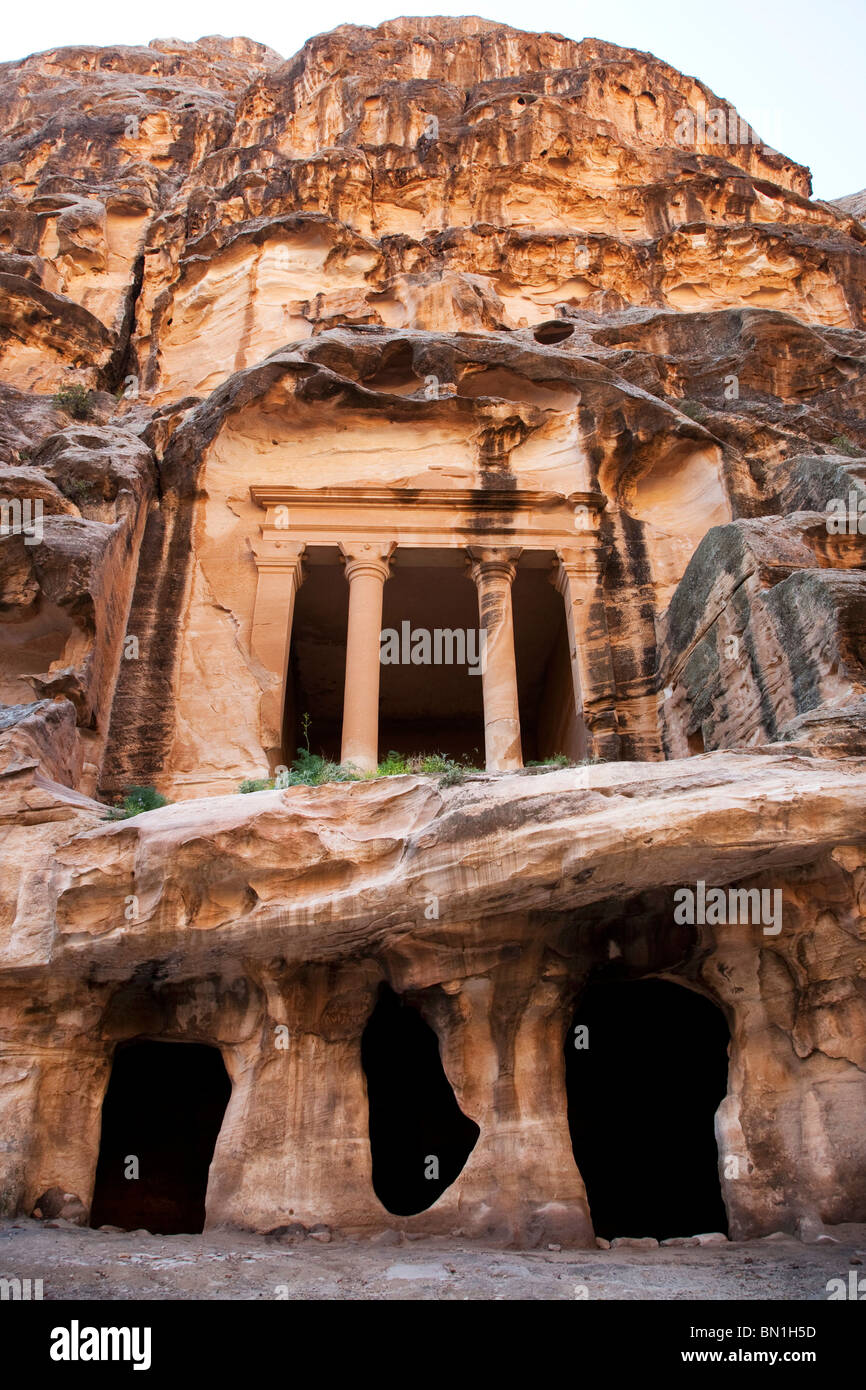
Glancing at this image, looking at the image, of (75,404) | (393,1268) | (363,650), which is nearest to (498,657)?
(363,650)

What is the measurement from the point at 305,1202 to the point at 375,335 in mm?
13674

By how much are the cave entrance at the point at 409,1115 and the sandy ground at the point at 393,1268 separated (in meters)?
4.73

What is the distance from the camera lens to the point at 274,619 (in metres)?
14.3

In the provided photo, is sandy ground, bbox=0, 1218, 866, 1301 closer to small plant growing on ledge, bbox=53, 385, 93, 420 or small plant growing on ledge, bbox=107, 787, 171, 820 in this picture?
small plant growing on ledge, bbox=107, 787, 171, 820

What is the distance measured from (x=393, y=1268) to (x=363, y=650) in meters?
9.23

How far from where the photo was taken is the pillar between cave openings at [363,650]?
13.5 m

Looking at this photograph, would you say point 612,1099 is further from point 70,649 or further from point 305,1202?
point 70,649

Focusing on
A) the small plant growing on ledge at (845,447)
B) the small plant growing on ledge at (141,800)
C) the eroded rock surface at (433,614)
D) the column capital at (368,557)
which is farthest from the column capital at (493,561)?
the small plant growing on ledge at (141,800)

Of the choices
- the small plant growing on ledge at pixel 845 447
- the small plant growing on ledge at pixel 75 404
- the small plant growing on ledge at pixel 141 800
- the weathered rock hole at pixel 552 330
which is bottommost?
the small plant growing on ledge at pixel 141 800

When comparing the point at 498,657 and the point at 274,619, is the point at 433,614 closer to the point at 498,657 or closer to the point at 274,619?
the point at 498,657

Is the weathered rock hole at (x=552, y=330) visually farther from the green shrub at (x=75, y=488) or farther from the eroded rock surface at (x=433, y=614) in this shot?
the green shrub at (x=75, y=488)

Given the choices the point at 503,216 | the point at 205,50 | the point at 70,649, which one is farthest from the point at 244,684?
the point at 205,50

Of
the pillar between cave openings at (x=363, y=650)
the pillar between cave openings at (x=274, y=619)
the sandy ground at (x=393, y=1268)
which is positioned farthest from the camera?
the pillar between cave openings at (x=363, y=650)

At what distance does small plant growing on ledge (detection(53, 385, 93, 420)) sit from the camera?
17000 millimetres
